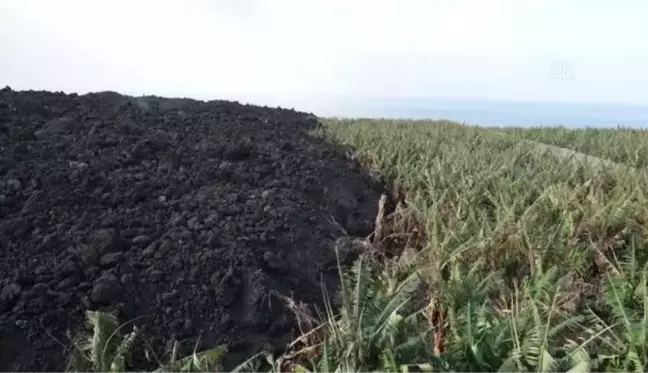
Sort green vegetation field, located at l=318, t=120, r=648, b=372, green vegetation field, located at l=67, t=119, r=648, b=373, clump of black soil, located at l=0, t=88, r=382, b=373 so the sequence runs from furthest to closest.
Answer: clump of black soil, located at l=0, t=88, r=382, b=373
green vegetation field, located at l=318, t=120, r=648, b=372
green vegetation field, located at l=67, t=119, r=648, b=373

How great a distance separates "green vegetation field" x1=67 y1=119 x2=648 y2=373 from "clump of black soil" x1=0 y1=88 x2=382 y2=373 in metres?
0.39

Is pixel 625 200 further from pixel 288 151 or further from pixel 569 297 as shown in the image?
pixel 288 151

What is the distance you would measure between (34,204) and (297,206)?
6.13 feet

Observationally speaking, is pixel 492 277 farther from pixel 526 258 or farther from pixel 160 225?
pixel 160 225

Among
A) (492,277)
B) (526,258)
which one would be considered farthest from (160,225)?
(526,258)

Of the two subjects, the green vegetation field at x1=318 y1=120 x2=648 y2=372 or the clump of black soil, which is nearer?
the green vegetation field at x1=318 y1=120 x2=648 y2=372

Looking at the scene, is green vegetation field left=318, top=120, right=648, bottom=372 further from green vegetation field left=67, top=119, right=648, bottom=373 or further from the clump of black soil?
the clump of black soil

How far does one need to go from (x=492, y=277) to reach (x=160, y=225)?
219cm

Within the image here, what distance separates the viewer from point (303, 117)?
948 centimetres

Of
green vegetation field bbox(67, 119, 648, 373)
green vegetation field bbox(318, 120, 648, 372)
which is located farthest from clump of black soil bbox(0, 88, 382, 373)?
green vegetation field bbox(318, 120, 648, 372)

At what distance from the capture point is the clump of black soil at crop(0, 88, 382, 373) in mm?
3807

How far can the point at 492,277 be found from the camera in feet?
13.0

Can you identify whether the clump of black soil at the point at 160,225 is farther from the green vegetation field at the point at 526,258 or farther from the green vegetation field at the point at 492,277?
the green vegetation field at the point at 526,258

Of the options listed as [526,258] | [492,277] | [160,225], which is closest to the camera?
[492,277]
